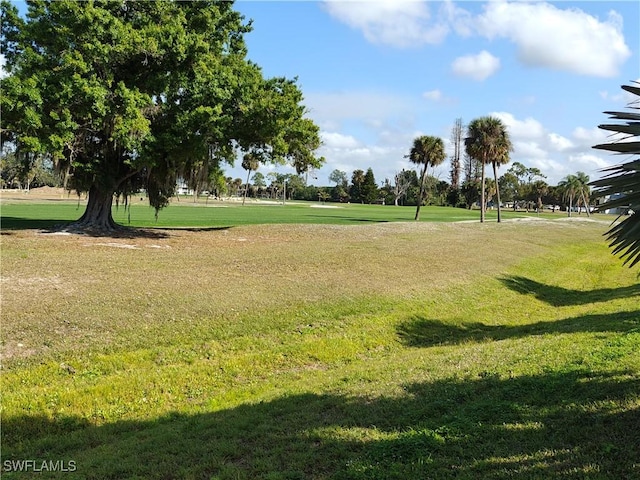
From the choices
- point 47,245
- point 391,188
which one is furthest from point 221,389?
point 391,188

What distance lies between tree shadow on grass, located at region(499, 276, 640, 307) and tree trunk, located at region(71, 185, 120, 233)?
57.6ft

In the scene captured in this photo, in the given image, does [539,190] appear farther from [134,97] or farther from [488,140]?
[134,97]

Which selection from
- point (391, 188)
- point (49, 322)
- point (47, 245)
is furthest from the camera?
point (391, 188)

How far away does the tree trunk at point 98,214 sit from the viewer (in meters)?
22.7

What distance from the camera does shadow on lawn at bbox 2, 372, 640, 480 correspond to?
4.39 m

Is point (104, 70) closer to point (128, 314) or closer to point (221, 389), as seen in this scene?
point (128, 314)

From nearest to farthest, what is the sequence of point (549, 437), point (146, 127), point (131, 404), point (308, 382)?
point (549, 437), point (131, 404), point (308, 382), point (146, 127)

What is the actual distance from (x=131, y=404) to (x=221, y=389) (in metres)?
1.46

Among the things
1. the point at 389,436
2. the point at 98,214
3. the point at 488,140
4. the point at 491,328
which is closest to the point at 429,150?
the point at 488,140

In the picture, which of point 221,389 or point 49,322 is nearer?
point 221,389

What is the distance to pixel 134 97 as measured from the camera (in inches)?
741

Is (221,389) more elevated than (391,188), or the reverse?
(391,188)

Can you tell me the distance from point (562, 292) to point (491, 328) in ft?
25.3

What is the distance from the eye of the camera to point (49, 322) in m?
9.59
